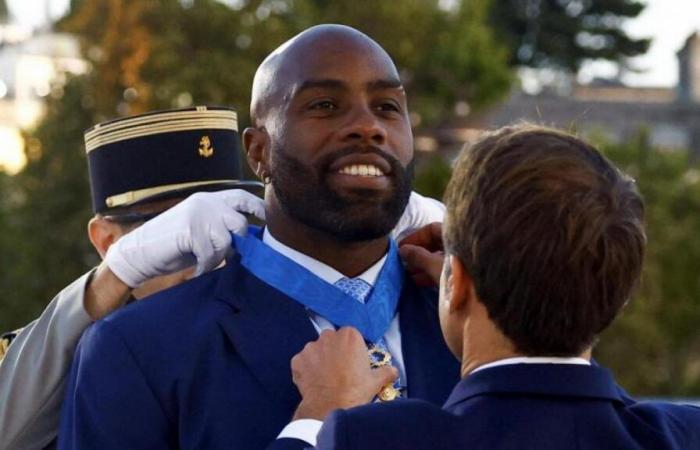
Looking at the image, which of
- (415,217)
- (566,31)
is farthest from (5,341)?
(566,31)

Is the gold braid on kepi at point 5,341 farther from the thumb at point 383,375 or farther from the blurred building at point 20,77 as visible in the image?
the blurred building at point 20,77

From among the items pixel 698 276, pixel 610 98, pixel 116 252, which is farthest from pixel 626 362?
pixel 116 252

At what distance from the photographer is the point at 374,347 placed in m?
3.50

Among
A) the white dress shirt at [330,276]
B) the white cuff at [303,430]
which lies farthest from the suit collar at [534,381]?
the white dress shirt at [330,276]

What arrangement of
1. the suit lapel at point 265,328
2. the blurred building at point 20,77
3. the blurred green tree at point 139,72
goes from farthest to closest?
the blurred building at point 20,77 → the blurred green tree at point 139,72 → the suit lapel at point 265,328

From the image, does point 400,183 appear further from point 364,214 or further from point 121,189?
point 121,189

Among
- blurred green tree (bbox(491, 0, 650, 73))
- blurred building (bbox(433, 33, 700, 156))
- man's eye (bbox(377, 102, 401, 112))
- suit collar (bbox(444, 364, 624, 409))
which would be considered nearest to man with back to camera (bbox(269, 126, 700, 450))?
suit collar (bbox(444, 364, 624, 409))

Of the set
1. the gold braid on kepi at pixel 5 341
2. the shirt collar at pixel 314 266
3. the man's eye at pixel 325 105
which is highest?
the man's eye at pixel 325 105

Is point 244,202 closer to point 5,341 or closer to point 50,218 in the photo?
point 5,341

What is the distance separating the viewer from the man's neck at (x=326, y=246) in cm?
361

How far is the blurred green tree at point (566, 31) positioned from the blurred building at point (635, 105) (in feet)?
3.46

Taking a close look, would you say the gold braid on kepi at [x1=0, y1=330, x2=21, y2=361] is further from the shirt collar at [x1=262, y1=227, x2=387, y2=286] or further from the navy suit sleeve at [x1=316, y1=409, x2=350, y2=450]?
the navy suit sleeve at [x1=316, y1=409, x2=350, y2=450]

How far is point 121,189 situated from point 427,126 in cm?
2412

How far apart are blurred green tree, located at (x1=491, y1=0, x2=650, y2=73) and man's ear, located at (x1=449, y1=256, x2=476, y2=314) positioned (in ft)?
151
